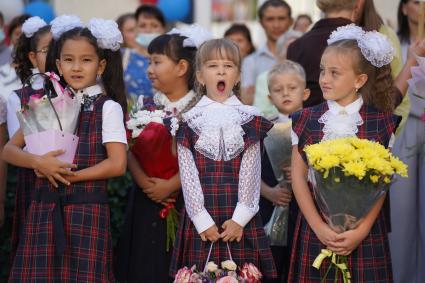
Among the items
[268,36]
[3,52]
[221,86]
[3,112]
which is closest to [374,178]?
[221,86]

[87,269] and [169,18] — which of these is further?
[169,18]

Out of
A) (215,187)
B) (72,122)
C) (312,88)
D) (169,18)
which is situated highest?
(169,18)

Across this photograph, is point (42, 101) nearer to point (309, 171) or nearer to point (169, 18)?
point (309, 171)

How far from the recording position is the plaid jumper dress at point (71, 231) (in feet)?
14.4

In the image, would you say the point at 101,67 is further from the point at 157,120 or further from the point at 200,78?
the point at 200,78

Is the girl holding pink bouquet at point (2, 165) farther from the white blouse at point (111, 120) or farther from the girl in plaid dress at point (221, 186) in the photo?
the girl in plaid dress at point (221, 186)

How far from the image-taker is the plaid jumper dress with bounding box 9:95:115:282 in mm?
4395

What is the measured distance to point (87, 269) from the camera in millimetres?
4402

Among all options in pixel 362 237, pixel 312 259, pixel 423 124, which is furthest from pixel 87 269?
pixel 423 124

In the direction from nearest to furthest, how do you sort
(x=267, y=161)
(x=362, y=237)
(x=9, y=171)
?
(x=362, y=237) → (x=267, y=161) → (x=9, y=171)

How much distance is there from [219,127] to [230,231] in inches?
22.1

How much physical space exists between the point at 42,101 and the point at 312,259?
1.64 m

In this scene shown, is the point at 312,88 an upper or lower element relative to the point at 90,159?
upper

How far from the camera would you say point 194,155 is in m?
4.45
